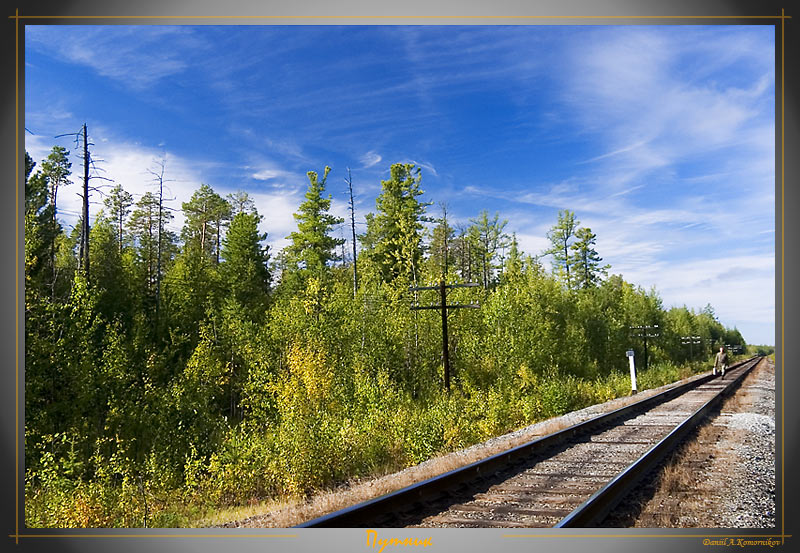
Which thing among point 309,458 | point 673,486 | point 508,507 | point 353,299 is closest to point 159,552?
point 309,458

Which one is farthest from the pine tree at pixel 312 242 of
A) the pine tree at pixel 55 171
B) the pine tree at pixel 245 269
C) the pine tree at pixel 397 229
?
the pine tree at pixel 55 171

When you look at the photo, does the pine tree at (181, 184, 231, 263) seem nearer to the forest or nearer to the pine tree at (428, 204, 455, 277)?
the forest

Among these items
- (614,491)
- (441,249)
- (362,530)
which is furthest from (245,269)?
(614,491)

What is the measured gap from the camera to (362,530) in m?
4.92

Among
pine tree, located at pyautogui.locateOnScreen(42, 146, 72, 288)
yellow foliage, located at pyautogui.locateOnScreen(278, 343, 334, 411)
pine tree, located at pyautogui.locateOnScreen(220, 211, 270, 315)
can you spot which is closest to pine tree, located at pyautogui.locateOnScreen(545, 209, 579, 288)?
yellow foliage, located at pyautogui.locateOnScreen(278, 343, 334, 411)

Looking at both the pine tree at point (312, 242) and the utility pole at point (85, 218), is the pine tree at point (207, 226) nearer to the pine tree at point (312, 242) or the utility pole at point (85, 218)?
the pine tree at point (312, 242)

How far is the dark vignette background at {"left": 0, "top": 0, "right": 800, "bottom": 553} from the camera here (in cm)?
495

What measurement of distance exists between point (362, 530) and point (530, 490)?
1901 mm

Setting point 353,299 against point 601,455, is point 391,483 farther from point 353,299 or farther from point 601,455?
point 353,299

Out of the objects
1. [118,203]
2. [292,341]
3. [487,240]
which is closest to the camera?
[118,203]

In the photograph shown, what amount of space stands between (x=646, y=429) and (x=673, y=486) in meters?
4.46

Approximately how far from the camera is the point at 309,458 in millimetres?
8211

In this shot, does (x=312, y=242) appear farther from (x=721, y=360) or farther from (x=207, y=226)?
(x=721, y=360)

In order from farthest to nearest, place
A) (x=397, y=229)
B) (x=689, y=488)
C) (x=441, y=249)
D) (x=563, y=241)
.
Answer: (x=441, y=249) → (x=397, y=229) → (x=563, y=241) → (x=689, y=488)
